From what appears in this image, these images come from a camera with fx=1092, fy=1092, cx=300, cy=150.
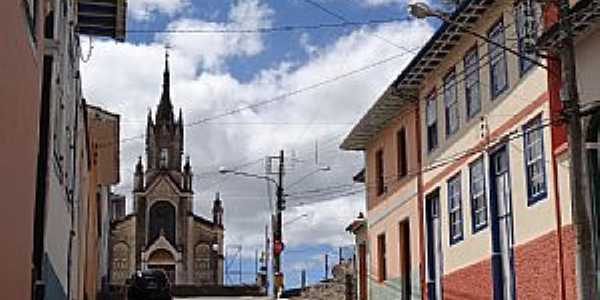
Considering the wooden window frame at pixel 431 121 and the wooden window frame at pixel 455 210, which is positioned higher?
the wooden window frame at pixel 431 121

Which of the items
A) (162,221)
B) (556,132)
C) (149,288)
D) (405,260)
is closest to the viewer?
(556,132)

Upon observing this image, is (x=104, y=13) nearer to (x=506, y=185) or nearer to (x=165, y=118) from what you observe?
(x=506, y=185)

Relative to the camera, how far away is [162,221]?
94375mm

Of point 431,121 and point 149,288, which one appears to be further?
point 149,288

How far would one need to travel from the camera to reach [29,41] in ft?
40.7

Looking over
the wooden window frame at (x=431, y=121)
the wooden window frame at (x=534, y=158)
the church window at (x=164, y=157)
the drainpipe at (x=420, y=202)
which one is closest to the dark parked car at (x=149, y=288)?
the drainpipe at (x=420, y=202)

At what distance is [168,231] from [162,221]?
1.10m

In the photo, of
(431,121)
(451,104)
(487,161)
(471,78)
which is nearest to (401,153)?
(431,121)

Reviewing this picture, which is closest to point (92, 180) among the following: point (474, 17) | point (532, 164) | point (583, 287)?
point (474, 17)

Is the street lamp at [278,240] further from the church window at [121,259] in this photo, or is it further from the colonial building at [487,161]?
the church window at [121,259]

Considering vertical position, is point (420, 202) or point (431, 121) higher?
point (431, 121)

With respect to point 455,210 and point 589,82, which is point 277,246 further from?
point 589,82

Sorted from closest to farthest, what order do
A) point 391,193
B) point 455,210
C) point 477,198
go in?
point 477,198
point 455,210
point 391,193

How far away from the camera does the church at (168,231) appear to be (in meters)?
91.6
